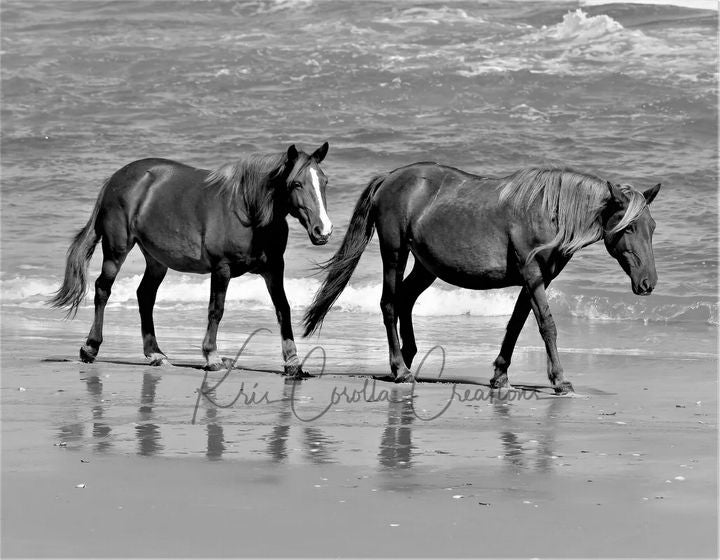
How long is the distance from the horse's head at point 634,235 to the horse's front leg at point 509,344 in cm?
61

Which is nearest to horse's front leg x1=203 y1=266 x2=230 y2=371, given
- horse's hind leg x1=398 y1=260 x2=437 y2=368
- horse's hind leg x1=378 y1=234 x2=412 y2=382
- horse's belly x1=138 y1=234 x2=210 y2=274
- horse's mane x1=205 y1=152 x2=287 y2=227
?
horse's belly x1=138 y1=234 x2=210 y2=274

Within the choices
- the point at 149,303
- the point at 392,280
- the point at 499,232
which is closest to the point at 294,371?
the point at 392,280

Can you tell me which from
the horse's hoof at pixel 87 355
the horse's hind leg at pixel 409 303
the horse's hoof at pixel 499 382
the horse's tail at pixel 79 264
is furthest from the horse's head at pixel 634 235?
the horse's tail at pixel 79 264

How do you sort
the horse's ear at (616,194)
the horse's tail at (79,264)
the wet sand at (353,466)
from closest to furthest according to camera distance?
the wet sand at (353,466) → the horse's ear at (616,194) → the horse's tail at (79,264)

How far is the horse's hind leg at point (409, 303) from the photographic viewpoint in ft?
26.2

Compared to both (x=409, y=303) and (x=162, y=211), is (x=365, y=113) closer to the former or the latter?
(x=162, y=211)

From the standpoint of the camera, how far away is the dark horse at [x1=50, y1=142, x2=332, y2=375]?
7.60 metres

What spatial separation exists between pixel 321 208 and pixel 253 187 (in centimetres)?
58

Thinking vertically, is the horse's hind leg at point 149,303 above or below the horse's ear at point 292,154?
below

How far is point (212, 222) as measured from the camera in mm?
7949

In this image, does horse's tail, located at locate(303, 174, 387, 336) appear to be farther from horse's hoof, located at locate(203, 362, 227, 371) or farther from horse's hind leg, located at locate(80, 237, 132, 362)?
horse's hind leg, located at locate(80, 237, 132, 362)

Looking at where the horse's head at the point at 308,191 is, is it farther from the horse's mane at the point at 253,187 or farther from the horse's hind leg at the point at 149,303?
the horse's hind leg at the point at 149,303

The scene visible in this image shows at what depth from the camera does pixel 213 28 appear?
2588 cm

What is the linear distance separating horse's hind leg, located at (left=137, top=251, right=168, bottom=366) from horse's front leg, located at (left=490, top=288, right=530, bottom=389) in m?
2.27
